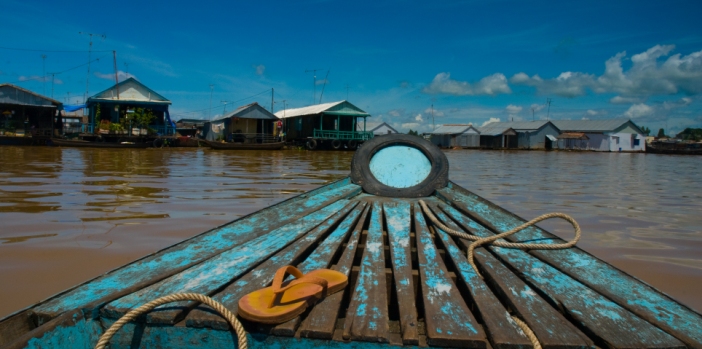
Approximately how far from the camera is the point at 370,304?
1702mm

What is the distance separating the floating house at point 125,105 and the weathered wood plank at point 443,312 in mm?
28604

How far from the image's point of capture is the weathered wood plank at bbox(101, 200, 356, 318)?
1.66m

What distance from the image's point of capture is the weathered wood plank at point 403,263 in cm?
151

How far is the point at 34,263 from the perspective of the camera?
3268 mm

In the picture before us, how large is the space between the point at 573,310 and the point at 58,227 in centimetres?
452

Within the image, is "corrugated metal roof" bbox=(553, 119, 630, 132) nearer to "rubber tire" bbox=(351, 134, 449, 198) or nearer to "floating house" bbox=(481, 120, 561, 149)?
"floating house" bbox=(481, 120, 561, 149)

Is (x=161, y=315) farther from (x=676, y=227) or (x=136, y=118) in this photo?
(x=136, y=118)

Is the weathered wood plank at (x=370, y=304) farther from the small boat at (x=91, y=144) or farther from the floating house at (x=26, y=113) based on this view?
the floating house at (x=26, y=113)

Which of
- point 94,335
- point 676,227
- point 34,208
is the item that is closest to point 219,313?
point 94,335

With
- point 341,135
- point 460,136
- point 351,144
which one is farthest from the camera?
point 460,136

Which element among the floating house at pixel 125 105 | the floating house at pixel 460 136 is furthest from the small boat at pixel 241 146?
the floating house at pixel 460 136

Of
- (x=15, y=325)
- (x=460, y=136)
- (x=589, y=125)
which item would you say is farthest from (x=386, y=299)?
(x=589, y=125)

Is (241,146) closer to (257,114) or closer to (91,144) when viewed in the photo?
(257,114)

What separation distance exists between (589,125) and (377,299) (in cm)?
5588
